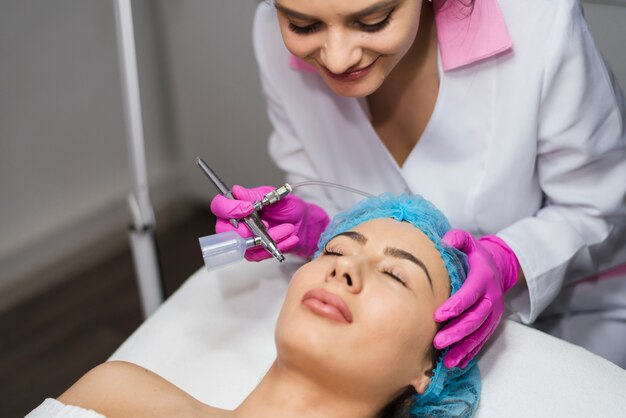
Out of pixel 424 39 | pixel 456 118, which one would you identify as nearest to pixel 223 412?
pixel 456 118

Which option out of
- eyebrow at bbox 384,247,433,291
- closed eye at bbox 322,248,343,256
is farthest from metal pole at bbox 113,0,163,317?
eyebrow at bbox 384,247,433,291

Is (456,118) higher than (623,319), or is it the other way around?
(456,118)

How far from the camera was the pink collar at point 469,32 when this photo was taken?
4.47ft

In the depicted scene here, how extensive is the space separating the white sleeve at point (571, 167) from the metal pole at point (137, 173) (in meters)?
0.79

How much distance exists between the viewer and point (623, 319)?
5.21 feet

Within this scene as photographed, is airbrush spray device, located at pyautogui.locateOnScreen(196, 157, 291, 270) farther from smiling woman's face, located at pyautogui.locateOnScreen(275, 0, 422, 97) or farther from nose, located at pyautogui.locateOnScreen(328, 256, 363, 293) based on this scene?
smiling woman's face, located at pyautogui.locateOnScreen(275, 0, 422, 97)

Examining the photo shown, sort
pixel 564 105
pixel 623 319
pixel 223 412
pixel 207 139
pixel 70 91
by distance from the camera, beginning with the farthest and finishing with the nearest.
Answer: pixel 207 139, pixel 70 91, pixel 623 319, pixel 564 105, pixel 223 412

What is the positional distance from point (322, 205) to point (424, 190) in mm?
272

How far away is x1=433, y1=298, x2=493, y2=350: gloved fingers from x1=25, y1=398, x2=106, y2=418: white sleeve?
56 cm

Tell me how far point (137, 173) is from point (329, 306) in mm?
663

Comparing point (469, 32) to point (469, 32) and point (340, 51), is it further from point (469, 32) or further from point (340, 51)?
point (340, 51)

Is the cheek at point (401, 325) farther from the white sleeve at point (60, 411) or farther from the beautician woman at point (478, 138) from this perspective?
the white sleeve at point (60, 411)

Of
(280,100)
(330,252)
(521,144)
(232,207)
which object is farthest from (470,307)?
(280,100)

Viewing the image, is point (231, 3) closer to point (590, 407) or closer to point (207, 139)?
point (207, 139)
